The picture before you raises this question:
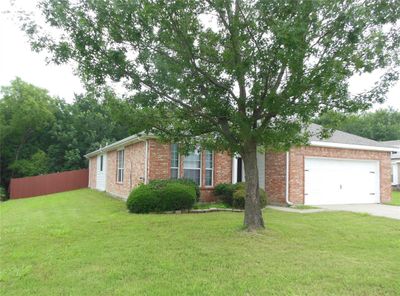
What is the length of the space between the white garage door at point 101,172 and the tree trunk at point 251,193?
15492 mm

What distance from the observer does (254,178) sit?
9242 mm

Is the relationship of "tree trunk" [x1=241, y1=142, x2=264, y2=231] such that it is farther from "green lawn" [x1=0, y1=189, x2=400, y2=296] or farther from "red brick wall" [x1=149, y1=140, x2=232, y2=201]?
"red brick wall" [x1=149, y1=140, x2=232, y2=201]

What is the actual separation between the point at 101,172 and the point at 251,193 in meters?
16.9

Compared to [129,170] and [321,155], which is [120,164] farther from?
[321,155]

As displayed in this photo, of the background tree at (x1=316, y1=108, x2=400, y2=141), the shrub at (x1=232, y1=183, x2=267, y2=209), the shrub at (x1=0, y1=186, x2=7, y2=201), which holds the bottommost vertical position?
the shrub at (x1=0, y1=186, x2=7, y2=201)

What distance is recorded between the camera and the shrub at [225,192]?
14922mm

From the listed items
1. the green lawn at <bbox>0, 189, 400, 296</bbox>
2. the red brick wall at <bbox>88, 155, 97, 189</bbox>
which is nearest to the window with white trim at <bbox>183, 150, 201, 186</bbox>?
the green lawn at <bbox>0, 189, 400, 296</bbox>

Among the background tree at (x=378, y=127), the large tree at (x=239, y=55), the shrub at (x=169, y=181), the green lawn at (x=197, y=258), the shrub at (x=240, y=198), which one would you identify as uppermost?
the background tree at (x=378, y=127)

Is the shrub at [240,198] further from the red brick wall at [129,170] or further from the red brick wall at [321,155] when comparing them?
the red brick wall at [129,170]

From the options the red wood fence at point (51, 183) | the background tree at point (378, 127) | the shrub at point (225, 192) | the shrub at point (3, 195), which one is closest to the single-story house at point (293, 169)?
the shrub at point (225, 192)

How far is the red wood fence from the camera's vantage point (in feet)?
92.9

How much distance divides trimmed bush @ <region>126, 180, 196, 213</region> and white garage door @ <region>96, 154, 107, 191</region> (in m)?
10.7

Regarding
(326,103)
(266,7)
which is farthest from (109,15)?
(326,103)

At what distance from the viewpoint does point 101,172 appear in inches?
953
